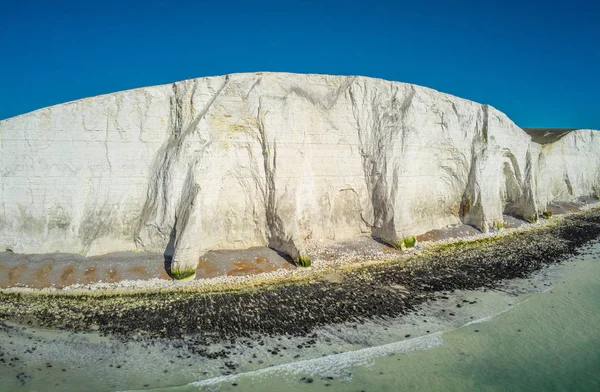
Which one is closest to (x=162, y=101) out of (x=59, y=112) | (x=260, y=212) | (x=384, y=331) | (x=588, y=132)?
(x=59, y=112)

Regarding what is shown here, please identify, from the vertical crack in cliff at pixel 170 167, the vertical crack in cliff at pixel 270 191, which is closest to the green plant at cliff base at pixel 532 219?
the vertical crack in cliff at pixel 270 191

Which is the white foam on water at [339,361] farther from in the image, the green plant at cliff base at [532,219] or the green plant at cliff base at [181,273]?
the green plant at cliff base at [532,219]

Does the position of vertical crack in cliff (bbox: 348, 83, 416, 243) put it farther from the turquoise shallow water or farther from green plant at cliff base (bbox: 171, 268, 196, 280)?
green plant at cliff base (bbox: 171, 268, 196, 280)

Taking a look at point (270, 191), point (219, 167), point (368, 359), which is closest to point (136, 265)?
point (219, 167)

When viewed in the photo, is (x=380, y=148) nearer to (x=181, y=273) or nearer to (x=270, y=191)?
(x=270, y=191)

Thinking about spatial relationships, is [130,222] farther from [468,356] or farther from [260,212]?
[468,356]

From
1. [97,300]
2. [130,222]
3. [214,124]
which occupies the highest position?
[214,124]

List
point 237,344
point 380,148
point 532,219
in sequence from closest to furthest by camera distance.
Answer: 1. point 237,344
2. point 380,148
3. point 532,219
